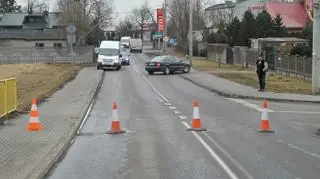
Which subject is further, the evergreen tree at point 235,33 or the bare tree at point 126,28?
the bare tree at point 126,28

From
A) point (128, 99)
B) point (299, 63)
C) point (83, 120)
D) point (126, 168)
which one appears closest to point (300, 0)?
point (299, 63)

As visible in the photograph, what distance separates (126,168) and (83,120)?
839cm

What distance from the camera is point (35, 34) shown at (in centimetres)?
10388

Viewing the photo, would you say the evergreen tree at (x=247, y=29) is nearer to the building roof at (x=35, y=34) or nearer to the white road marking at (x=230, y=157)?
the building roof at (x=35, y=34)

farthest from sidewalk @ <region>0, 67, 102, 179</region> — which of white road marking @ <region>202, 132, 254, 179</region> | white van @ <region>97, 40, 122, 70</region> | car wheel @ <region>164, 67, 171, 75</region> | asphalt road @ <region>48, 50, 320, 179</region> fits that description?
white van @ <region>97, 40, 122, 70</region>

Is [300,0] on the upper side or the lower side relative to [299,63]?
upper

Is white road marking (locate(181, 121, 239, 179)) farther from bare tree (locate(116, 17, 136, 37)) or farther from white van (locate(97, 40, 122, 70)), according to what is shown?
bare tree (locate(116, 17, 136, 37))

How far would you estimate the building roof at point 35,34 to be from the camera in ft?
331

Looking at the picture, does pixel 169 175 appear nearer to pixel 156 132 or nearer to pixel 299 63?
pixel 156 132

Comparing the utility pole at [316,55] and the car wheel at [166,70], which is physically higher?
the utility pole at [316,55]

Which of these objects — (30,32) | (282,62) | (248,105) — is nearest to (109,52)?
(282,62)

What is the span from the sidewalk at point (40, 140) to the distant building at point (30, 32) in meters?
77.6

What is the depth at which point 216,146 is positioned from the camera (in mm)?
12875

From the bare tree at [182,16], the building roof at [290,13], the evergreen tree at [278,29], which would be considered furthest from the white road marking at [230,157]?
the bare tree at [182,16]
